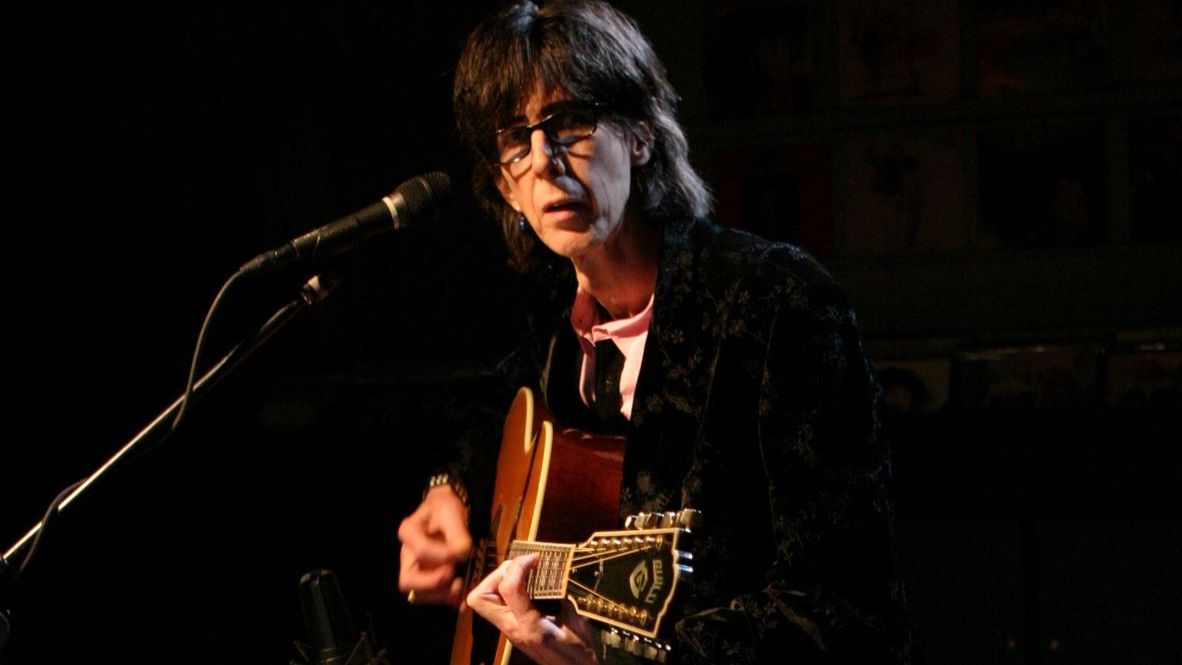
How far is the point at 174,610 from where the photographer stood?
8.52 feet

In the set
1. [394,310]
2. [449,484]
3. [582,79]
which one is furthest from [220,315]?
[394,310]

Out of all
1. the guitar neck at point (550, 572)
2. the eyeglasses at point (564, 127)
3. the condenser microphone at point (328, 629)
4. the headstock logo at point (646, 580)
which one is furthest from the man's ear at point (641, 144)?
the condenser microphone at point (328, 629)

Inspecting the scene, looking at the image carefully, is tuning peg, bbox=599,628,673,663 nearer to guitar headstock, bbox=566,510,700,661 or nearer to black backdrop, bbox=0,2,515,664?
guitar headstock, bbox=566,510,700,661

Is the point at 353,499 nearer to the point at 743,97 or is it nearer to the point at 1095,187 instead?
the point at 743,97

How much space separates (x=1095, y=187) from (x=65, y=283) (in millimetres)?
2558

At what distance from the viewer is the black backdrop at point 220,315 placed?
8.00 ft

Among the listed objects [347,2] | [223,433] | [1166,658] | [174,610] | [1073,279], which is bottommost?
[1166,658]

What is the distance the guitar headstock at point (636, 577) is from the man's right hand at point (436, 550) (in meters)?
0.67

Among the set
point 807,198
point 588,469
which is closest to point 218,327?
point 588,469

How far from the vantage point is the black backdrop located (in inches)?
96.0

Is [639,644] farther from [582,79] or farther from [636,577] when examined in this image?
[582,79]

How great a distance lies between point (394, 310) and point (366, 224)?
5.62 ft

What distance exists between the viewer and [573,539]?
158 cm

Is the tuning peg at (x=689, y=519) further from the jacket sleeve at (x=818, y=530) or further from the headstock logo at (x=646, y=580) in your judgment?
the jacket sleeve at (x=818, y=530)
